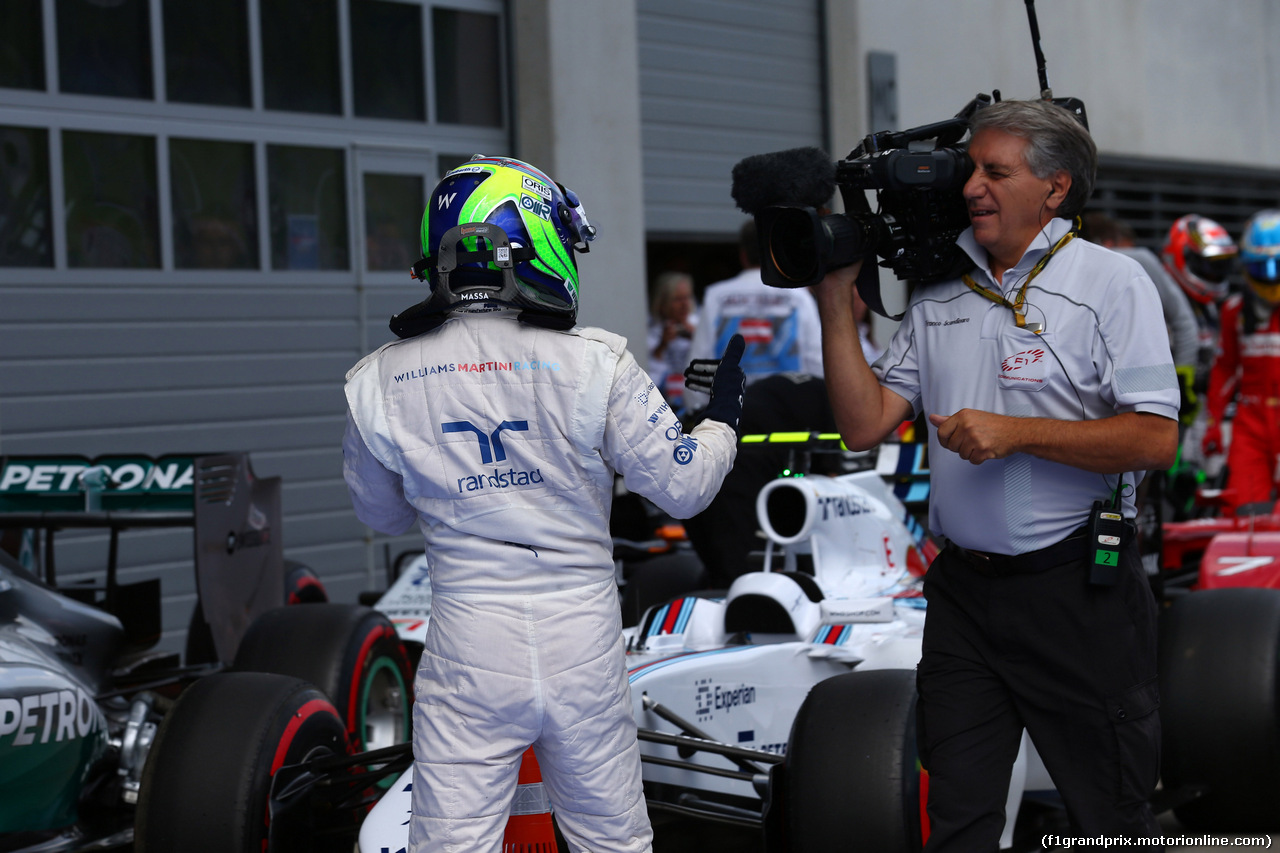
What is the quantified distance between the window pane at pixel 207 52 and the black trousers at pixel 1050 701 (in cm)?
610

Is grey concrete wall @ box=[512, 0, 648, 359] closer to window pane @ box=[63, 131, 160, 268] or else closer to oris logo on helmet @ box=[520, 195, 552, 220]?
window pane @ box=[63, 131, 160, 268]

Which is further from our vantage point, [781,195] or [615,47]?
[615,47]

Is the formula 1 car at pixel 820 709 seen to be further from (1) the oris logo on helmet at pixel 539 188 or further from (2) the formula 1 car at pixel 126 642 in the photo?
(1) the oris logo on helmet at pixel 539 188

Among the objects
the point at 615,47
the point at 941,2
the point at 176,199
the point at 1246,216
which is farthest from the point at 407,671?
the point at 1246,216

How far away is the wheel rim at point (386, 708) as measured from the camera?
15.3ft

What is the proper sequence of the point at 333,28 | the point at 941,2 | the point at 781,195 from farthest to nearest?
the point at 941,2, the point at 333,28, the point at 781,195

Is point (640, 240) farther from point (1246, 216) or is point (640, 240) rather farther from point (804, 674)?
point (1246, 216)

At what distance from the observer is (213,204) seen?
7.68 m

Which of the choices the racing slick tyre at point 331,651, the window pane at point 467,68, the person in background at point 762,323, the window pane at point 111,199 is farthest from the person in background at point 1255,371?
the window pane at point 111,199

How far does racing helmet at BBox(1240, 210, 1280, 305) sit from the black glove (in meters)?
4.90

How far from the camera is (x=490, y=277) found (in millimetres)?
2613

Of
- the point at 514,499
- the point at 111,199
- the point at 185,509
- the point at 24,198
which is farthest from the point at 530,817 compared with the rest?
the point at 111,199

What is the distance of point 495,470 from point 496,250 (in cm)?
40

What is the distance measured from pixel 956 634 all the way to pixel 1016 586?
0.16 metres
